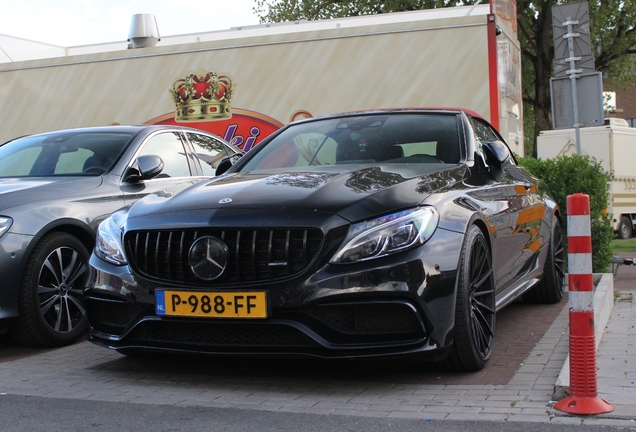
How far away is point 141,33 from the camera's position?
1267cm

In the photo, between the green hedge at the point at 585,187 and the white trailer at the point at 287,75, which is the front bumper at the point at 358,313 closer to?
the green hedge at the point at 585,187

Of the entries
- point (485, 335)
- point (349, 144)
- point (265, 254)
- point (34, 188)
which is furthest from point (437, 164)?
point (34, 188)

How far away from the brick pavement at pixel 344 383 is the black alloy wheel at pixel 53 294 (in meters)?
0.14

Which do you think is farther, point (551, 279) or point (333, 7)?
point (333, 7)

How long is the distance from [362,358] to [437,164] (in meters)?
1.60

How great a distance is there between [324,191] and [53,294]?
7.62ft

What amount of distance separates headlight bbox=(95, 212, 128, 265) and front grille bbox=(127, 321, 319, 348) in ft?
1.33

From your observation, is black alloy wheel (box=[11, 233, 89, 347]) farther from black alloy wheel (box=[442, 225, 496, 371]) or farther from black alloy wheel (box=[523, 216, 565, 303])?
black alloy wheel (box=[523, 216, 565, 303])

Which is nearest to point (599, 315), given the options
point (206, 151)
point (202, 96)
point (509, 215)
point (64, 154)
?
point (509, 215)

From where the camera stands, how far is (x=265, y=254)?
4047 millimetres

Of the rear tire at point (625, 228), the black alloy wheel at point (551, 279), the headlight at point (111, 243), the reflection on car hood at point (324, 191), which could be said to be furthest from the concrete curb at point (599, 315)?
the rear tire at point (625, 228)

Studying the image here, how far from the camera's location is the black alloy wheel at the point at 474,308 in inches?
165

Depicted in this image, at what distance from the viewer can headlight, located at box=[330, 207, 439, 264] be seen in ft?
12.9

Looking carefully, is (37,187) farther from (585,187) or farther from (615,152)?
(615,152)
